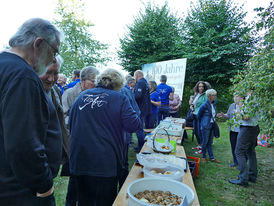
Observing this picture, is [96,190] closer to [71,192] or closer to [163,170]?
[71,192]

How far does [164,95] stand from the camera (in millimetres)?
5668

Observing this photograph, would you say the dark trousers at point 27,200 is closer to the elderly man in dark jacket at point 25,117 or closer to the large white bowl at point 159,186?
the elderly man in dark jacket at point 25,117

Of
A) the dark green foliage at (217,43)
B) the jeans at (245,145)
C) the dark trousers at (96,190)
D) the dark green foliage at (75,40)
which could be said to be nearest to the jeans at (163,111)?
the jeans at (245,145)

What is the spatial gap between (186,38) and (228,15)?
269cm

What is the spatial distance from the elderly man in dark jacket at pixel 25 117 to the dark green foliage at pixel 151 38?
12340mm

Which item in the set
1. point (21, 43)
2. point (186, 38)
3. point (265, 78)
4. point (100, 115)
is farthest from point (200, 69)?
point (21, 43)

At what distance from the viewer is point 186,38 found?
12.4 metres

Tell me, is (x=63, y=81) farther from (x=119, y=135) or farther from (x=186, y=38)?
(x=186, y=38)

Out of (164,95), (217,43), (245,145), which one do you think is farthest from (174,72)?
(245,145)

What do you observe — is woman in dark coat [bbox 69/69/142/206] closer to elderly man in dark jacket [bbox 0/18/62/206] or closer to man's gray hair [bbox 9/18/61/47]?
elderly man in dark jacket [bbox 0/18/62/206]

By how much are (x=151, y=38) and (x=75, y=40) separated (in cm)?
557

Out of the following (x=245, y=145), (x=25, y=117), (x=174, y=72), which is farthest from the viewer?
(x=174, y=72)

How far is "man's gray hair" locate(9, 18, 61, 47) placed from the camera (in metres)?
0.91

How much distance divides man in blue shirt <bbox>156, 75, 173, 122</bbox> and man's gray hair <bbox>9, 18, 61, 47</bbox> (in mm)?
4776
